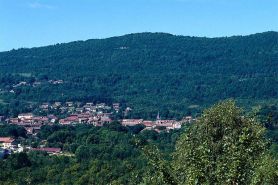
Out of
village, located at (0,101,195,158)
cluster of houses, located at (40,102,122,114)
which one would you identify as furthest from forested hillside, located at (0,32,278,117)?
village, located at (0,101,195,158)

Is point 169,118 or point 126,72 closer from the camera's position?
point 169,118

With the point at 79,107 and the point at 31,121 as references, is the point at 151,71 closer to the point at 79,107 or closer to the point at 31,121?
the point at 79,107

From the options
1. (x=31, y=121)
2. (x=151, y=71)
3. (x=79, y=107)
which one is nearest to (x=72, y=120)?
(x=31, y=121)

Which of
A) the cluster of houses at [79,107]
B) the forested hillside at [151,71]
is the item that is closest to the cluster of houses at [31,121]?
the cluster of houses at [79,107]

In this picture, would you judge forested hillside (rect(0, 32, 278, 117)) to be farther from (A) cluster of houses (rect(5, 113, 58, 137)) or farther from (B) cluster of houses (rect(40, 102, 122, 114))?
(A) cluster of houses (rect(5, 113, 58, 137))

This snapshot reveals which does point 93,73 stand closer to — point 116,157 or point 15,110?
point 15,110

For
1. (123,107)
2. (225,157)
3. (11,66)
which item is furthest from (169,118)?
(225,157)
